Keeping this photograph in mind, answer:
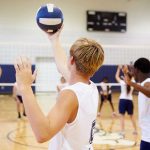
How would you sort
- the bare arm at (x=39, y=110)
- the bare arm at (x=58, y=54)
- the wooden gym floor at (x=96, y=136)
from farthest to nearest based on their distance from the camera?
the wooden gym floor at (x=96, y=136) → the bare arm at (x=58, y=54) → the bare arm at (x=39, y=110)

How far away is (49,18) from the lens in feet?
9.01

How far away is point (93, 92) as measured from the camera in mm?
2105

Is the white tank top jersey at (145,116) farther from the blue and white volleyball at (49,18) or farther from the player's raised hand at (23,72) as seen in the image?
the player's raised hand at (23,72)

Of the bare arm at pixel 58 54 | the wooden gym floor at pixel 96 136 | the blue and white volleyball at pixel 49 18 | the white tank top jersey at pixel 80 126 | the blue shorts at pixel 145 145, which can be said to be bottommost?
the wooden gym floor at pixel 96 136

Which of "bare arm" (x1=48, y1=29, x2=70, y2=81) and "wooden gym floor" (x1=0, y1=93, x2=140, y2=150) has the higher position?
"bare arm" (x1=48, y1=29, x2=70, y2=81)

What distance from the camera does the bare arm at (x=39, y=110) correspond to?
165 cm

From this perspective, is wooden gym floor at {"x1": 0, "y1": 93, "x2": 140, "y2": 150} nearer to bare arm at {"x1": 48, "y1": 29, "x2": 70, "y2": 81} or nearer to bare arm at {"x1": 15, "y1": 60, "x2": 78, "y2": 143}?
bare arm at {"x1": 48, "y1": 29, "x2": 70, "y2": 81}

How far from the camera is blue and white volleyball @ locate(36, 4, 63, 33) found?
275 cm

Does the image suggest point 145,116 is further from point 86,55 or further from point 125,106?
point 125,106

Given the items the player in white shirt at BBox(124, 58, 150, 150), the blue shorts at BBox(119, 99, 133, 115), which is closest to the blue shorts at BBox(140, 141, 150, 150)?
the player in white shirt at BBox(124, 58, 150, 150)

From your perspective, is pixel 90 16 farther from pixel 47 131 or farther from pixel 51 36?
Answer: pixel 47 131

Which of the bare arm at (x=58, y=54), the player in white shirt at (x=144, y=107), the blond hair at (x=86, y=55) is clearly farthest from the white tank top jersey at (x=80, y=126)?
the player in white shirt at (x=144, y=107)

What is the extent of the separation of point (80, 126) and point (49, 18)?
110 centimetres

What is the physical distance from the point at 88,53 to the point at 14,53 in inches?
→ 588
